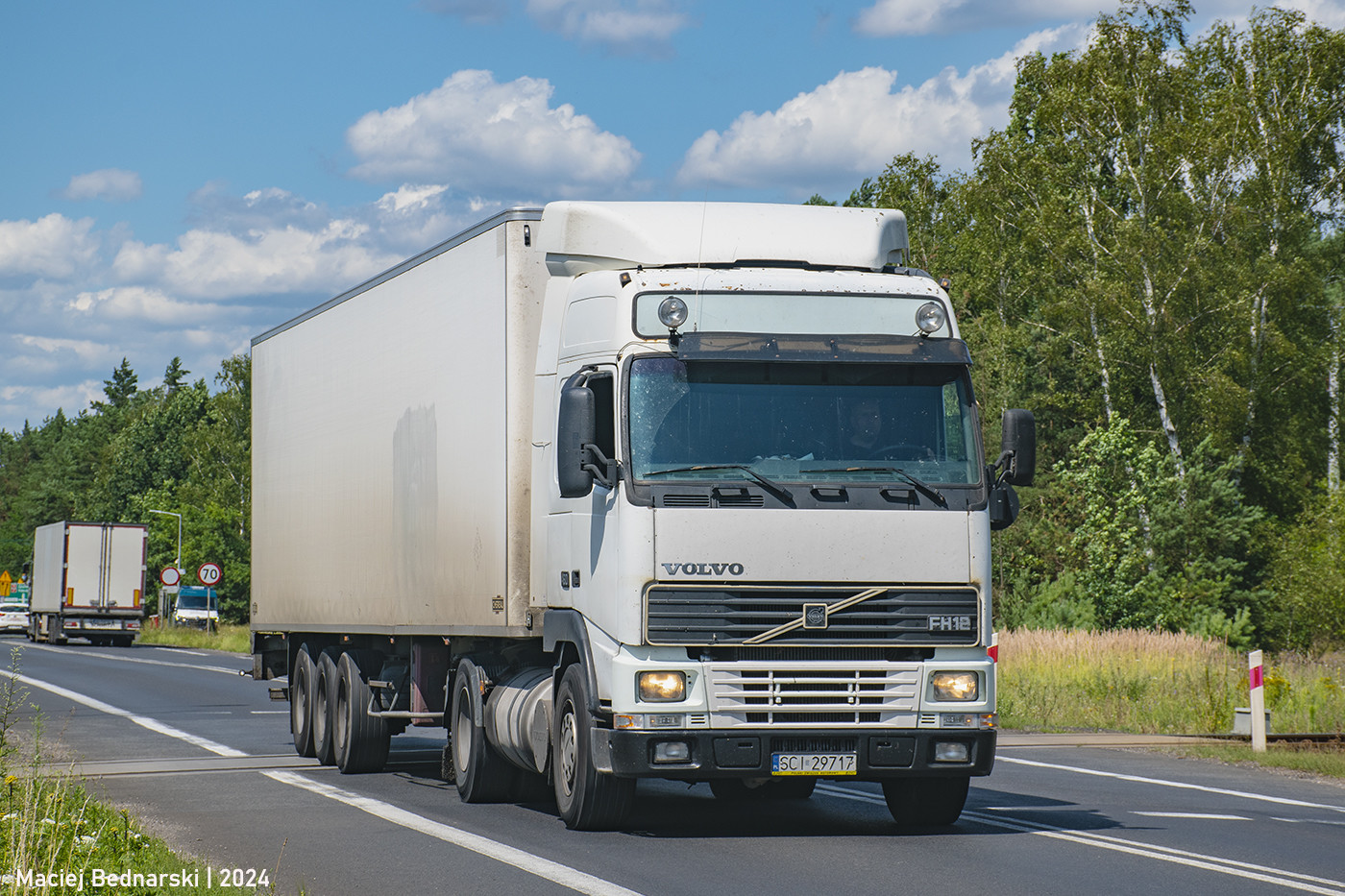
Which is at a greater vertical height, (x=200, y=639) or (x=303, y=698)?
(x=303, y=698)

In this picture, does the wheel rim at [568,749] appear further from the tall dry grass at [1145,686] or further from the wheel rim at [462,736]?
the tall dry grass at [1145,686]

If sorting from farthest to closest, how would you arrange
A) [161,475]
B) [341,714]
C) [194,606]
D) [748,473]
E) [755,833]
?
1. [161,475]
2. [194,606]
3. [341,714]
4. [755,833]
5. [748,473]

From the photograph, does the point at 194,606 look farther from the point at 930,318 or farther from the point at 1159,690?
the point at 930,318

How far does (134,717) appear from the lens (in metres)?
23.6

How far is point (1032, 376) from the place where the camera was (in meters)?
51.5

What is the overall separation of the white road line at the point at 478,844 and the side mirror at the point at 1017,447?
11.6ft

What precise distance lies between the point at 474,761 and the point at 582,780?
2.35 metres

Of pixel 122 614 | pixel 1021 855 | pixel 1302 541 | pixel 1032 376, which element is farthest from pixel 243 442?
pixel 1021 855

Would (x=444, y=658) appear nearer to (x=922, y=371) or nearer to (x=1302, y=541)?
(x=922, y=371)

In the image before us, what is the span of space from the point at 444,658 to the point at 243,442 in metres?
90.9

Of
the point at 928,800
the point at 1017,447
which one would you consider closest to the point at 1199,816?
the point at 928,800

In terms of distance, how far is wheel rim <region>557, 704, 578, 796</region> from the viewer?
36.2 feet

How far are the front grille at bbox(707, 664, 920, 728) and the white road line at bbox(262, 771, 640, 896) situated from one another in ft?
4.48

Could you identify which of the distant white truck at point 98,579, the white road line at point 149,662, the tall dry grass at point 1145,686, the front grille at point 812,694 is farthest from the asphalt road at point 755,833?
the distant white truck at point 98,579
